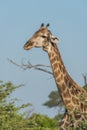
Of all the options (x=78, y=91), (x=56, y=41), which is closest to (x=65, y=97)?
(x=78, y=91)

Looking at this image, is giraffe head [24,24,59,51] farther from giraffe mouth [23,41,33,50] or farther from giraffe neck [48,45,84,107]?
giraffe neck [48,45,84,107]

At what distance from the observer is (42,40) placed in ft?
57.6

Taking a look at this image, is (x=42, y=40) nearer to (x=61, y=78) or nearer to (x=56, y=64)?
(x=56, y=64)

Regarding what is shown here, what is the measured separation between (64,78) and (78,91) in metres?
0.61

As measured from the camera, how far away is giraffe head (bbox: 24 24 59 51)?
17438 millimetres

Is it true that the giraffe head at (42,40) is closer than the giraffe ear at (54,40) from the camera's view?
No

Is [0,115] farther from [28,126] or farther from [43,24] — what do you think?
[43,24]

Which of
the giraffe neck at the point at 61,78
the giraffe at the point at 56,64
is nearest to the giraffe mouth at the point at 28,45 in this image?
the giraffe at the point at 56,64

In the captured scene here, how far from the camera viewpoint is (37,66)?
56.3ft

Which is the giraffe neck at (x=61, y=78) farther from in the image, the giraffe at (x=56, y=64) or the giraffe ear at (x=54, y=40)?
the giraffe ear at (x=54, y=40)

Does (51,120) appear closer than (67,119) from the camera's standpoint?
No

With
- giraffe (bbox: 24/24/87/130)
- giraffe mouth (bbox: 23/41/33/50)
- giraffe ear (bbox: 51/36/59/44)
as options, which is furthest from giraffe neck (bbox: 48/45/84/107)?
giraffe mouth (bbox: 23/41/33/50)

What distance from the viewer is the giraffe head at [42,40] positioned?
17.4 meters

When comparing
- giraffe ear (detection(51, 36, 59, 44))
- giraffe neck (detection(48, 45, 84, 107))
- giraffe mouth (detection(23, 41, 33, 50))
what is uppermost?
giraffe ear (detection(51, 36, 59, 44))
